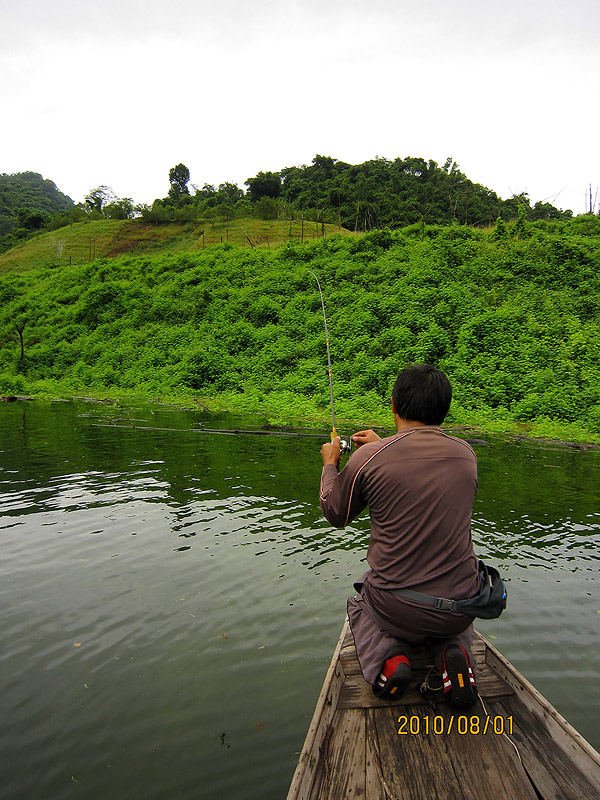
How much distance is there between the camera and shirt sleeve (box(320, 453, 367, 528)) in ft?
9.93

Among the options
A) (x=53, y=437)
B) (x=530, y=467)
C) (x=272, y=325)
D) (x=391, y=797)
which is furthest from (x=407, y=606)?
(x=272, y=325)

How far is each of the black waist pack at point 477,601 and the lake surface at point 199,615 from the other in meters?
1.84

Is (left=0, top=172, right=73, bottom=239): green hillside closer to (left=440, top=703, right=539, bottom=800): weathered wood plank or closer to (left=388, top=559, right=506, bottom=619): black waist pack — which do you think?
(left=388, top=559, right=506, bottom=619): black waist pack

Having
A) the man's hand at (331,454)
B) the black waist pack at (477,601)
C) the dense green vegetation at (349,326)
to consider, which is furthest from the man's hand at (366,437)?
the dense green vegetation at (349,326)

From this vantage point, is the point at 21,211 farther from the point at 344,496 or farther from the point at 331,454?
the point at 344,496

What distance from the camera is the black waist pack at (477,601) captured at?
9.29 ft

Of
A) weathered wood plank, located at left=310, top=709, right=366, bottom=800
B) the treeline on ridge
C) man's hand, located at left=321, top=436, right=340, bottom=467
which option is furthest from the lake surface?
the treeline on ridge

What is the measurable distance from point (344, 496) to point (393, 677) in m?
1.05

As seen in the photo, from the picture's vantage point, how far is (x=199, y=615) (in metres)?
5.72

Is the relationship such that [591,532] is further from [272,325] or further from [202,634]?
Answer: [272,325]

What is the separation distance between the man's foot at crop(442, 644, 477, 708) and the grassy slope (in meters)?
51.7

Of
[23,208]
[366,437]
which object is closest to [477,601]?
[366,437]

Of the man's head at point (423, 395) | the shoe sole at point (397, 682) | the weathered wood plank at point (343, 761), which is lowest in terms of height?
the weathered wood plank at point (343, 761)

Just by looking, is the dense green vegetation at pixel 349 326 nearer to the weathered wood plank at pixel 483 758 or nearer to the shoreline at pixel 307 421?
the shoreline at pixel 307 421
